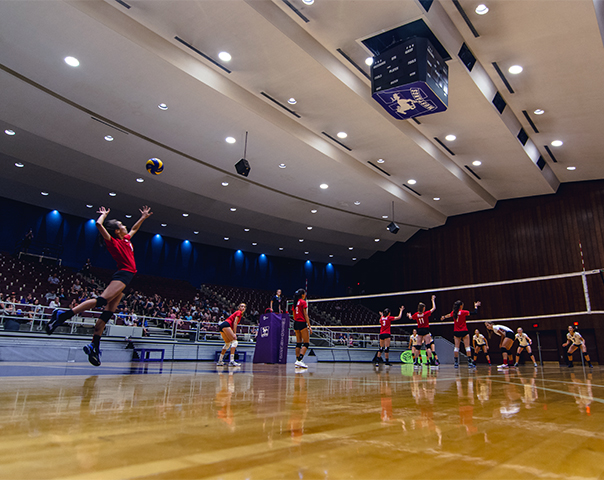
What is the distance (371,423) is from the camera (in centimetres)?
137

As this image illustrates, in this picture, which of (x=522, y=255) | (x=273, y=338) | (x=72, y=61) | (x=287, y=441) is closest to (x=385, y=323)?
(x=273, y=338)

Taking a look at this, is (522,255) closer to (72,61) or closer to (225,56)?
(225,56)

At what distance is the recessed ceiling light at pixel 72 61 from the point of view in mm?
7996

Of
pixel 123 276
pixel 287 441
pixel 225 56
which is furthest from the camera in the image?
pixel 225 56

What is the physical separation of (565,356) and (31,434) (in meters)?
17.9

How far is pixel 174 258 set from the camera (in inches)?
891

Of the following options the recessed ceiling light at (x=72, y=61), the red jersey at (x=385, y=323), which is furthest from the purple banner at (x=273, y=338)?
the recessed ceiling light at (x=72, y=61)

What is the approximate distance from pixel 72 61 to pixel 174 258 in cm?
1555

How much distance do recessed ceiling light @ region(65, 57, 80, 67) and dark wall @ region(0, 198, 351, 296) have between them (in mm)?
12800

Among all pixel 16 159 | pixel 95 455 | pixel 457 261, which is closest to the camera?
pixel 95 455

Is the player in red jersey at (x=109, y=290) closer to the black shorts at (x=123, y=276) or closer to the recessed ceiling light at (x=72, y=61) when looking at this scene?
the black shorts at (x=123, y=276)

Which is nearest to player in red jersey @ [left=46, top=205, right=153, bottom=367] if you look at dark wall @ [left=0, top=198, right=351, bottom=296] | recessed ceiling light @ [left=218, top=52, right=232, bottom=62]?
recessed ceiling light @ [left=218, top=52, right=232, bottom=62]

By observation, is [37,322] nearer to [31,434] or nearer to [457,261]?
[31,434]

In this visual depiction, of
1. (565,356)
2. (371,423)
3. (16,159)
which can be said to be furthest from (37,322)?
(565,356)
